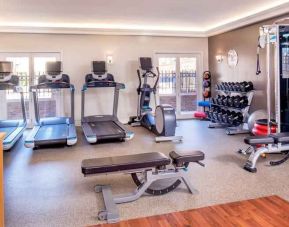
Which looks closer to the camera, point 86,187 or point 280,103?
point 86,187

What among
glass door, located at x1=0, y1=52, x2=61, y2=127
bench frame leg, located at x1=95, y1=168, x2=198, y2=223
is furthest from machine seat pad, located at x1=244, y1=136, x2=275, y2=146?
glass door, located at x1=0, y1=52, x2=61, y2=127

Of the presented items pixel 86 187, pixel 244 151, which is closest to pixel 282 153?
pixel 244 151

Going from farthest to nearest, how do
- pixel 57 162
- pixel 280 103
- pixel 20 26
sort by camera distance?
pixel 20 26 → pixel 280 103 → pixel 57 162

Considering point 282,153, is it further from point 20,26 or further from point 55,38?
point 20,26

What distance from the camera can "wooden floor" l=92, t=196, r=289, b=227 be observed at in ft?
8.61

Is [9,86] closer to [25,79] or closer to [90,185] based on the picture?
[25,79]

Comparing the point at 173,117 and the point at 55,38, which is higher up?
the point at 55,38

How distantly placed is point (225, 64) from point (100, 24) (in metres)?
3.78

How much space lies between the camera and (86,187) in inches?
140

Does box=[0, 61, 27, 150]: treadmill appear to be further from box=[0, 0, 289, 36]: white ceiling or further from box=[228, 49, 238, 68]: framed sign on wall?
box=[228, 49, 238, 68]: framed sign on wall

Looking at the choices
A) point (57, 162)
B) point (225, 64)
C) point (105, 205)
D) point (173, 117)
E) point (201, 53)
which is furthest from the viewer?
point (201, 53)

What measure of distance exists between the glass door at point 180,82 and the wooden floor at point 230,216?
6.21m

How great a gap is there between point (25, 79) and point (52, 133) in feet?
8.81

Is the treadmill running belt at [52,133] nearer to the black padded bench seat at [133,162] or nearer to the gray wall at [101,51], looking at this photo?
the gray wall at [101,51]
